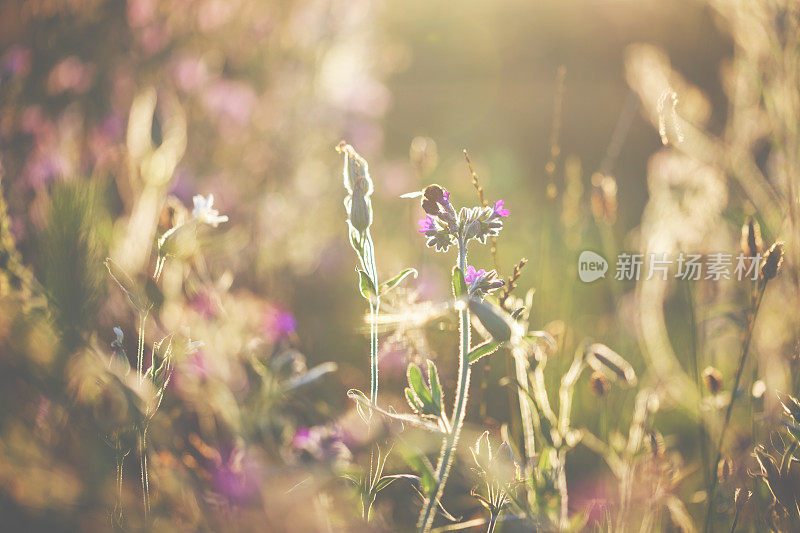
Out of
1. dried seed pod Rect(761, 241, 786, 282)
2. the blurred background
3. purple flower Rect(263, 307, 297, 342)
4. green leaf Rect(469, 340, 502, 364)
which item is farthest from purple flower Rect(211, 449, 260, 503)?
dried seed pod Rect(761, 241, 786, 282)

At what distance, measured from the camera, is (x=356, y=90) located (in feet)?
7.28

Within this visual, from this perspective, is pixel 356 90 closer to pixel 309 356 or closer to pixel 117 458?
pixel 309 356

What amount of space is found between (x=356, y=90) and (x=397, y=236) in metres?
0.59

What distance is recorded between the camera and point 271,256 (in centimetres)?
149

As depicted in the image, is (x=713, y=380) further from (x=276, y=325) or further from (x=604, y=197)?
(x=276, y=325)

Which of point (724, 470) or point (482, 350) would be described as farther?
point (724, 470)

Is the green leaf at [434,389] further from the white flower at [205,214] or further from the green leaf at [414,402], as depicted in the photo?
the white flower at [205,214]

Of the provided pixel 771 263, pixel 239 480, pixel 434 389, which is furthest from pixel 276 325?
pixel 771 263

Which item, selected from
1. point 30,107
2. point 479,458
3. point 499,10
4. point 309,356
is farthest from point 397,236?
point 499,10

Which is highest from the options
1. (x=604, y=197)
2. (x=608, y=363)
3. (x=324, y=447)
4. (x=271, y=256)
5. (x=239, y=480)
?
(x=604, y=197)

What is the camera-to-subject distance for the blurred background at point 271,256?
0.70 m

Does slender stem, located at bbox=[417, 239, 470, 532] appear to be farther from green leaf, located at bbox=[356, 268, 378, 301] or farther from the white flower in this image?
the white flower

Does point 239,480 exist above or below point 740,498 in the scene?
below

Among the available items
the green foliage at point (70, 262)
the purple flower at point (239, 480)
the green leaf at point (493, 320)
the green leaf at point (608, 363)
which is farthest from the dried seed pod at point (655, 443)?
the green foliage at point (70, 262)
